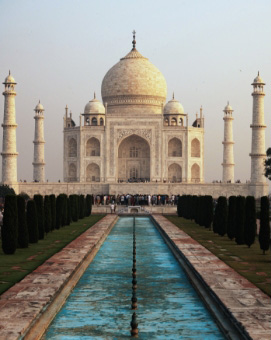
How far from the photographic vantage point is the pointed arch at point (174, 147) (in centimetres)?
4325

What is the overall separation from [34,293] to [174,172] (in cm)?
3598

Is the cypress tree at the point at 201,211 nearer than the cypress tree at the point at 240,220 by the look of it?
No

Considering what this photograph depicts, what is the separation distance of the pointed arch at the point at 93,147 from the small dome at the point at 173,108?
219 inches

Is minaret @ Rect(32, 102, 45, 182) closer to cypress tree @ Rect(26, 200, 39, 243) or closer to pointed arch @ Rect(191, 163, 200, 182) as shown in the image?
pointed arch @ Rect(191, 163, 200, 182)

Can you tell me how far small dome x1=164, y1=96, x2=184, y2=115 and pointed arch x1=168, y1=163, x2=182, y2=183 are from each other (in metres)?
4.19

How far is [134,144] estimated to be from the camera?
44375mm

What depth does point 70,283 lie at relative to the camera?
8.51 m

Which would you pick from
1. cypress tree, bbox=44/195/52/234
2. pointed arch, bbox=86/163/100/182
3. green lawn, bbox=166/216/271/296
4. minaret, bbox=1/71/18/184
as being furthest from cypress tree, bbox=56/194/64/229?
pointed arch, bbox=86/163/100/182

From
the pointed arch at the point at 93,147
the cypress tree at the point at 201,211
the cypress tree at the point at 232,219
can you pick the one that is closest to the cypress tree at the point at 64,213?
the cypress tree at the point at 201,211

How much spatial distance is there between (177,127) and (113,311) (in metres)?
36.3

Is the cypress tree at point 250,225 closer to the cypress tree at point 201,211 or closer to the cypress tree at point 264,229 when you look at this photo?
the cypress tree at point 264,229

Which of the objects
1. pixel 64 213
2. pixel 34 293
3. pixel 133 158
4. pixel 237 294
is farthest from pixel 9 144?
pixel 237 294

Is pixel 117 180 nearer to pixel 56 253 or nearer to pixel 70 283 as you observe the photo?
pixel 56 253

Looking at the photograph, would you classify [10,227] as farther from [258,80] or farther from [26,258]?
[258,80]
